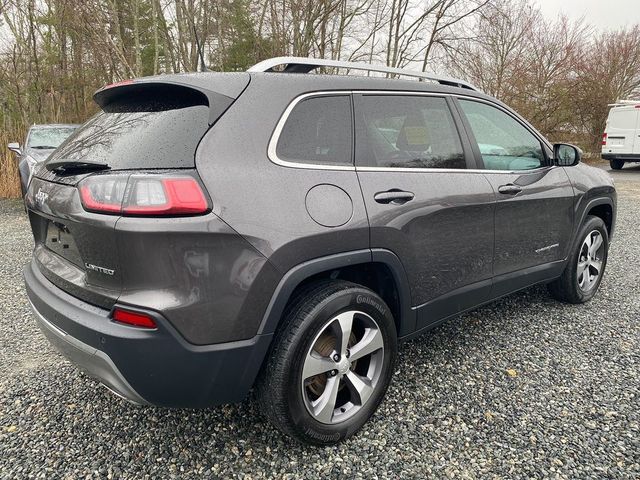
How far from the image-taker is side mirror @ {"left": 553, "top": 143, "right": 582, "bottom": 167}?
3311 mm

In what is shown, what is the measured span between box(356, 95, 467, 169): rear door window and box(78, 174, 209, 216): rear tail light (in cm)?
83

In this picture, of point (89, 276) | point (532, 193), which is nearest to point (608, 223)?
point (532, 193)

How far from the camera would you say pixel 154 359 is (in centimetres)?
162

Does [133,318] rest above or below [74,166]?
below

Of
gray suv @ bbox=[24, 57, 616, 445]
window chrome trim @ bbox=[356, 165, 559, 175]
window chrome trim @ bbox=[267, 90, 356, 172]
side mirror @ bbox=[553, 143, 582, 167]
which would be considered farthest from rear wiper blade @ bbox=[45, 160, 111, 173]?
side mirror @ bbox=[553, 143, 582, 167]

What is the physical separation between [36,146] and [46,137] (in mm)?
341

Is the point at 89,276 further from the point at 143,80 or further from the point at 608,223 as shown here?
the point at 608,223

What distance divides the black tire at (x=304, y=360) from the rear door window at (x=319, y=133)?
0.57m

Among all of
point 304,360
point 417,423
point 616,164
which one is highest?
point 304,360

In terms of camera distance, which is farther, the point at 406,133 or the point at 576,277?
the point at 576,277

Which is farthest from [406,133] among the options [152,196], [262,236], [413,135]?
[152,196]

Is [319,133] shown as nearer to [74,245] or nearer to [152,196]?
[152,196]

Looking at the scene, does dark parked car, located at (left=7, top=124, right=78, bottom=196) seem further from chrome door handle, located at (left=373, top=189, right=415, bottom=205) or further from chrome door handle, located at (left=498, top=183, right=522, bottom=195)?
chrome door handle, located at (left=498, top=183, right=522, bottom=195)

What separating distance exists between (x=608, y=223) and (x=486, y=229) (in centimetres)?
202
